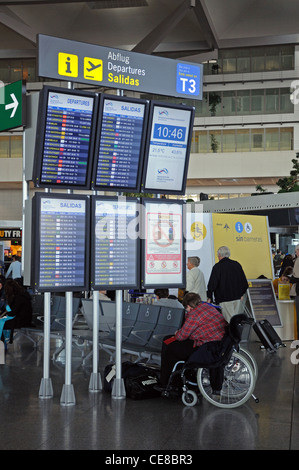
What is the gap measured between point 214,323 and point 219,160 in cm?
3735

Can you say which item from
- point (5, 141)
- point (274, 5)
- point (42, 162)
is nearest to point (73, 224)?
point (42, 162)

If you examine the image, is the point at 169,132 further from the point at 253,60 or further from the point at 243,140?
the point at 253,60

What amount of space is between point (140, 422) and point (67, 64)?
154 inches

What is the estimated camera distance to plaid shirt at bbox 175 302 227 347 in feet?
23.1

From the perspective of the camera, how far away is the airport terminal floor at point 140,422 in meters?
5.45

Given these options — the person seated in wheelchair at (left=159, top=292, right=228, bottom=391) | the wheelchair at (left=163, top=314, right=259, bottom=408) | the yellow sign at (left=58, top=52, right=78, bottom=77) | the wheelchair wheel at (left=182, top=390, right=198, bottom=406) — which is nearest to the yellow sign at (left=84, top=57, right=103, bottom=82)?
the yellow sign at (left=58, top=52, right=78, bottom=77)

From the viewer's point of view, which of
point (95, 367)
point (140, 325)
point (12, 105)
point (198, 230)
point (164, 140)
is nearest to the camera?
point (12, 105)

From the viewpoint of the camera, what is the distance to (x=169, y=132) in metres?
7.98

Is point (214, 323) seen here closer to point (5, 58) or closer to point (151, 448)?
point (151, 448)

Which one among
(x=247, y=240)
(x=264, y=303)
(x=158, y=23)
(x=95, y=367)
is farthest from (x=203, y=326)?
(x=158, y=23)

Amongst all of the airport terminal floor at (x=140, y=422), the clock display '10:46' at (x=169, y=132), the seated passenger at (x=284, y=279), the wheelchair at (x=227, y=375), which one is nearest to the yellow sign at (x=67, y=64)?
the clock display '10:46' at (x=169, y=132)

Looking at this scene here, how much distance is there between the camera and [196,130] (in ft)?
144

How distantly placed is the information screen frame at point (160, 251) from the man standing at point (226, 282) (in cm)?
356

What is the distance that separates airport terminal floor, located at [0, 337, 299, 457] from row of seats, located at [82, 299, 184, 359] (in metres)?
0.87
